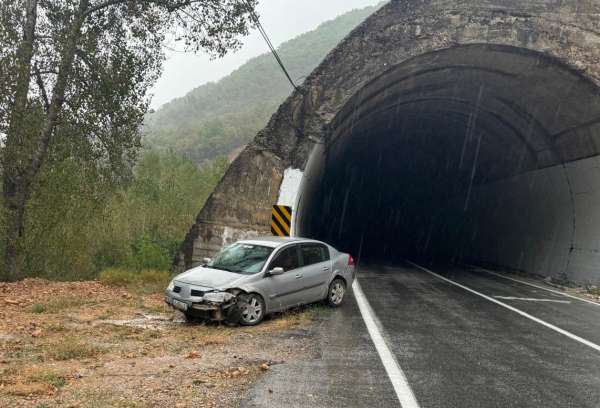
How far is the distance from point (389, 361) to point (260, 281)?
318 centimetres

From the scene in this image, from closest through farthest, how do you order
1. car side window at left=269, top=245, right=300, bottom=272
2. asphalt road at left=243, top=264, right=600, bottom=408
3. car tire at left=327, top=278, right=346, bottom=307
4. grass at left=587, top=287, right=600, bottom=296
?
asphalt road at left=243, top=264, right=600, bottom=408 < car side window at left=269, top=245, right=300, bottom=272 < car tire at left=327, top=278, right=346, bottom=307 < grass at left=587, top=287, right=600, bottom=296

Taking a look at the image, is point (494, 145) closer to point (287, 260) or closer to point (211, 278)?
point (287, 260)

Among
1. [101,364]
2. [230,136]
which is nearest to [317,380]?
[101,364]

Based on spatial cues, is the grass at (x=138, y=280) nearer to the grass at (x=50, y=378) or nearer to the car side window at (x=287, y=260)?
the car side window at (x=287, y=260)

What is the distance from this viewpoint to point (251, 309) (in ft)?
28.9

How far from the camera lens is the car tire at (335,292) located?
10.5 m

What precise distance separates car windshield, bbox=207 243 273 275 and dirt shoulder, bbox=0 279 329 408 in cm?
105

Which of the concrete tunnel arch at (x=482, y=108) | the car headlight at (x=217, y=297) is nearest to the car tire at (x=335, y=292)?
the car headlight at (x=217, y=297)

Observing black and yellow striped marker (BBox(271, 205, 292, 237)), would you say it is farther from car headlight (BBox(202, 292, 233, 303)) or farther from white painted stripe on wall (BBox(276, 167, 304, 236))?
car headlight (BBox(202, 292, 233, 303))

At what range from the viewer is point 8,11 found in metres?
12.1

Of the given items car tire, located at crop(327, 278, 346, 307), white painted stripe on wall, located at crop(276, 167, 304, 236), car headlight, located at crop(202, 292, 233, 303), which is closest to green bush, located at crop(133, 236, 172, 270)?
white painted stripe on wall, located at crop(276, 167, 304, 236)

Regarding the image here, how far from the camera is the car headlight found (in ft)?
27.6

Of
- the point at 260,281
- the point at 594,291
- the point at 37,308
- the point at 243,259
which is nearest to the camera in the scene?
the point at 260,281

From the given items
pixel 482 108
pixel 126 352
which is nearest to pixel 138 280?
pixel 126 352
